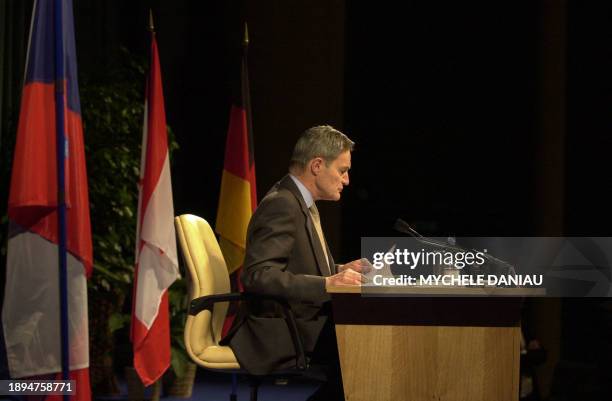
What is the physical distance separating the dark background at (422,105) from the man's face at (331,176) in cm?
363

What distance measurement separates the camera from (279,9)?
7219 mm

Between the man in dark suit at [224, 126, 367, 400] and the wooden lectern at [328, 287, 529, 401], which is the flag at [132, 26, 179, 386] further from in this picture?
the wooden lectern at [328, 287, 529, 401]

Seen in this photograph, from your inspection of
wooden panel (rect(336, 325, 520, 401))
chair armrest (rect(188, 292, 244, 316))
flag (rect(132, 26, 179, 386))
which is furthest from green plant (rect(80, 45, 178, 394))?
wooden panel (rect(336, 325, 520, 401))

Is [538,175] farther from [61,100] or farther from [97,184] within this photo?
[61,100]

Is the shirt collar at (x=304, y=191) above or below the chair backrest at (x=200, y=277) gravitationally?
above

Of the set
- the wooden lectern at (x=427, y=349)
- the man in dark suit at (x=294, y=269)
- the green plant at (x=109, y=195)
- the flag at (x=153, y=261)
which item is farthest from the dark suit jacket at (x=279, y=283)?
the green plant at (x=109, y=195)

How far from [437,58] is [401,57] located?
0.30m

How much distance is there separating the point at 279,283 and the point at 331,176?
1.76ft

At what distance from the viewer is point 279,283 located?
3.12 m

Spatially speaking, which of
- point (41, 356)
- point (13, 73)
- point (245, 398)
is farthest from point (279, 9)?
point (41, 356)

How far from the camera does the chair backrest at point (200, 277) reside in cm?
353

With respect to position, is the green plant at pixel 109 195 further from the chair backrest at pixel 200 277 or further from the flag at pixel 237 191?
the chair backrest at pixel 200 277

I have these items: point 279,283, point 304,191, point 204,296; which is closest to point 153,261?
point 204,296

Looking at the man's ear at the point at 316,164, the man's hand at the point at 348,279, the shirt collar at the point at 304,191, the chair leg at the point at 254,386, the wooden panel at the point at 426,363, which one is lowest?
the chair leg at the point at 254,386
